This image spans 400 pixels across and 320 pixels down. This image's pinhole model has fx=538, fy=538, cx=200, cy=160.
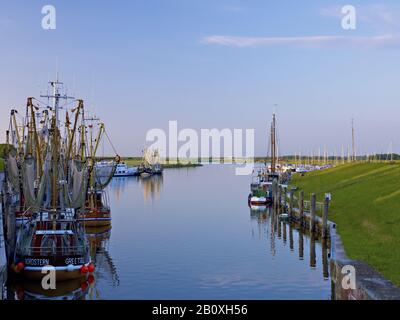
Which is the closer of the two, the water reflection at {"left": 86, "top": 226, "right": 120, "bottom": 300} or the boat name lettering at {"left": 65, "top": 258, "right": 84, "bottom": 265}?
the boat name lettering at {"left": 65, "top": 258, "right": 84, "bottom": 265}

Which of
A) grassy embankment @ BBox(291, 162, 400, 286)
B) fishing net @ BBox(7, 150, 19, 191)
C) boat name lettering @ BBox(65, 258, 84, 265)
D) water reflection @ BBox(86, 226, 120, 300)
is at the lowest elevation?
water reflection @ BBox(86, 226, 120, 300)

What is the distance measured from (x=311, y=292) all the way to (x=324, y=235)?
52.6 ft

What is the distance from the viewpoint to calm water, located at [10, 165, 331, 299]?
36938 millimetres

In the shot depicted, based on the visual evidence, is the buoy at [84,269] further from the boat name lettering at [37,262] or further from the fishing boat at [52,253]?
the boat name lettering at [37,262]

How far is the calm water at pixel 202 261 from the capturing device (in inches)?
1454

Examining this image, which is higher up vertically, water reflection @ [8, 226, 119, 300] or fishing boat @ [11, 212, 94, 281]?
fishing boat @ [11, 212, 94, 281]

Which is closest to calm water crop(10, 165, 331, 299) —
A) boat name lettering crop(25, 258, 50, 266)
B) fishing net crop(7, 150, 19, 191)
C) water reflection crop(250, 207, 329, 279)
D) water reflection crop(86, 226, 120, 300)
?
water reflection crop(86, 226, 120, 300)

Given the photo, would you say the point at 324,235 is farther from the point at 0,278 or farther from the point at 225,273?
the point at 0,278

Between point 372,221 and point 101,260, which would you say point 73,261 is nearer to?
point 101,260

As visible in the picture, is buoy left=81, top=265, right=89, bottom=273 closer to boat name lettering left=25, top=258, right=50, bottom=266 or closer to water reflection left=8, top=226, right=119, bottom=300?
water reflection left=8, top=226, right=119, bottom=300

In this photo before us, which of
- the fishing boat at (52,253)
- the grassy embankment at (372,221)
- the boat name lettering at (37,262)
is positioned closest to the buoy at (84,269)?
the fishing boat at (52,253)

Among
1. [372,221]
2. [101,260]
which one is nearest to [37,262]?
[101,260]

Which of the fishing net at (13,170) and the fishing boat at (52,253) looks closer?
the fishing boat at (52,253)
